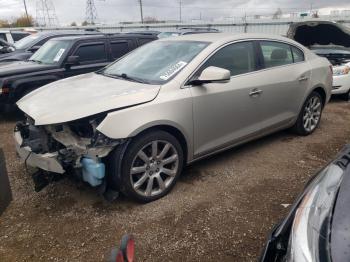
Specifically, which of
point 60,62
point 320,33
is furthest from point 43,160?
point 320,33

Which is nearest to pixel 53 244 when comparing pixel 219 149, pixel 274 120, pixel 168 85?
pixel 168 85

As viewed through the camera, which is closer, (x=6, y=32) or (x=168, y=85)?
(x=168, y=85)

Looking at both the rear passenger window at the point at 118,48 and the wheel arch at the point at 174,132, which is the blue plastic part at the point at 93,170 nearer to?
the wheel arch at the point at 174,132

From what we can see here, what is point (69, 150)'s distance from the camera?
307cm

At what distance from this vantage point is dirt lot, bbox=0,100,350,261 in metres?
2.74

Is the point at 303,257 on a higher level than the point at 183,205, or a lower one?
higher

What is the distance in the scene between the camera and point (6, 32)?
44.3 feet

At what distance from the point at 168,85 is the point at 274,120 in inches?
72.2

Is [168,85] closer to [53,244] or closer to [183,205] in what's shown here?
[183,205]

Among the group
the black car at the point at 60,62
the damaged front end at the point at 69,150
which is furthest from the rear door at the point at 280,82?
the black car at the point at 60,62

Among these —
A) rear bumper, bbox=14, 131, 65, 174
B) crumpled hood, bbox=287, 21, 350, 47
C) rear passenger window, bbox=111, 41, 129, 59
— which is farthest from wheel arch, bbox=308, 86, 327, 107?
rear passenger window, bbox=111, 41, 129, 59

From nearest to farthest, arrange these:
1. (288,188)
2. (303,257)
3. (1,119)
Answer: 1. (303,257)
2. (288,188)
3. (1,119)

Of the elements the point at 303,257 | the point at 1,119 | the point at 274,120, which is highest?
the point at 303,257

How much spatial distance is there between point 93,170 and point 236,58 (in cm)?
217
